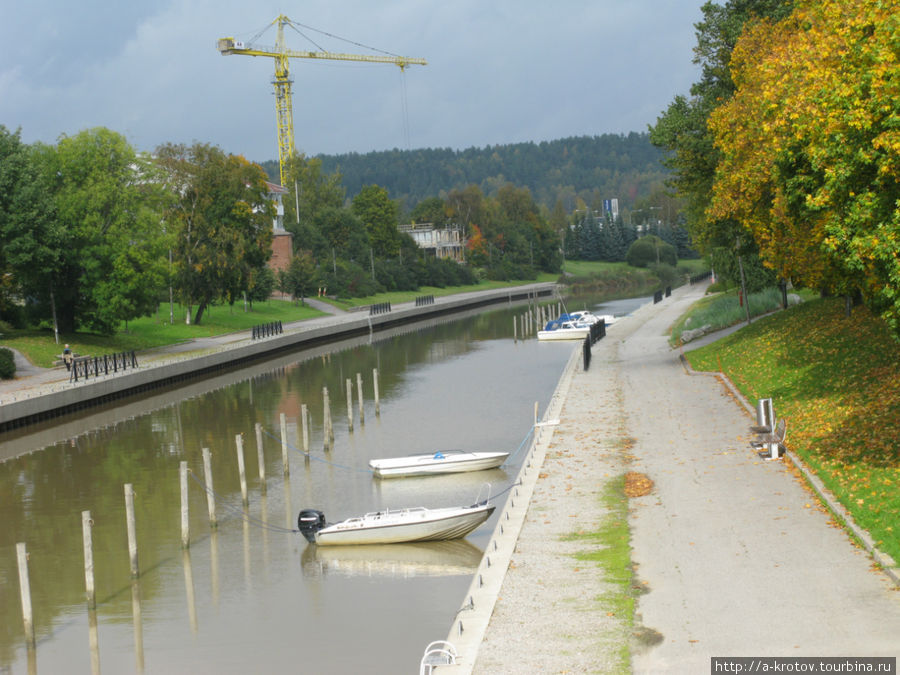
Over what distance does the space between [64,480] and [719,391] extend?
23.0 meters

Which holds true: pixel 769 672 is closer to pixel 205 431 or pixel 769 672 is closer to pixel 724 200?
pixel 724 200

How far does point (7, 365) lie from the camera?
162ft

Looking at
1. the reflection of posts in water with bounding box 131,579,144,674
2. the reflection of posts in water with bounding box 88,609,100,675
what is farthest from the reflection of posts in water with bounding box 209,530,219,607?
the reflection of posts in water with bounding box 88,609,100,675

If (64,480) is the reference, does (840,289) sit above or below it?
above

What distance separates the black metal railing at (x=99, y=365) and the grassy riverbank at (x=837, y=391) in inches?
1156

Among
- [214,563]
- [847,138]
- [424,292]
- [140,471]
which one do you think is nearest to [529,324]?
[424,292]

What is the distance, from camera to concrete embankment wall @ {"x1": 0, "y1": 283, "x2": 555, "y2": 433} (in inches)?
1729

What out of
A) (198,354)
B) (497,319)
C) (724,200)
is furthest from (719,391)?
(497,319)

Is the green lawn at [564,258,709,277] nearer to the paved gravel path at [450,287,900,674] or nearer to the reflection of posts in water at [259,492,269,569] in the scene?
the reflection of posts in water at [259,492,269,569]

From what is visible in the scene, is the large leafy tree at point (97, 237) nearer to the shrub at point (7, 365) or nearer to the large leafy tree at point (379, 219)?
the shrub at point (7, 365)

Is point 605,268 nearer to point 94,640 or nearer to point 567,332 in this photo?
point 567,332

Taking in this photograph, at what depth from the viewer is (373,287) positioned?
409 feet

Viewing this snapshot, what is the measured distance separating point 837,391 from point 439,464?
11.8 meters

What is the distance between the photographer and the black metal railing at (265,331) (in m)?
71.6
